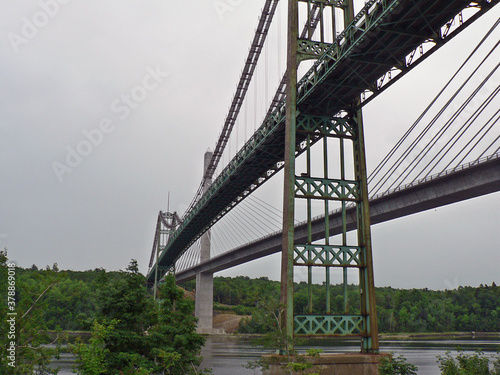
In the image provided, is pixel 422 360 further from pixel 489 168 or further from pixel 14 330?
pixel 14 330

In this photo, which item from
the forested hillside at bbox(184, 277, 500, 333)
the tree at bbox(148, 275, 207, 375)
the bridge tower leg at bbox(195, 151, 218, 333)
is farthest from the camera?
the forested hillside at bbox(184, 277, 500, 333)

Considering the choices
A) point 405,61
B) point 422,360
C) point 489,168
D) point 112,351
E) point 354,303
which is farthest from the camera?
point 354,303

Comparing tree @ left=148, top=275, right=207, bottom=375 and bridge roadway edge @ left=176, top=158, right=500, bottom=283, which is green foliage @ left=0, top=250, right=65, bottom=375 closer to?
tree @ left=148, top=275, right=207, bottom=375

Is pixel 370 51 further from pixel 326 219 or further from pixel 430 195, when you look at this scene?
pixel 430 195

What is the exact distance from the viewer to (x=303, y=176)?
22406mm

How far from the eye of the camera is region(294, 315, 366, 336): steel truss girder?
20.7 m

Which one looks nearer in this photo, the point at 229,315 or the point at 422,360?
the point at 422,360

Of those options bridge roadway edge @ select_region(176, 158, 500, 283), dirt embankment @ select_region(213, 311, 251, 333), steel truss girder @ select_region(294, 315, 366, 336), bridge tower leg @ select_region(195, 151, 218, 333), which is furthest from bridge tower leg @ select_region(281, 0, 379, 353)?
dirt embankment @ select_region(213, 311, 251, 333)

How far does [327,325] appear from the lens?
69.2ft

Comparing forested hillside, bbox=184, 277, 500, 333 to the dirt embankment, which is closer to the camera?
forested hillside, bbox=184, 277, 500, 333

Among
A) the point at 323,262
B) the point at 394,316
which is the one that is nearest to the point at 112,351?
the point at 323,262

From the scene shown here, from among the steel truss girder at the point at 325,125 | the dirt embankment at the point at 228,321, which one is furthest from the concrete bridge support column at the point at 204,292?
the steel truss girder at the point at 325,125

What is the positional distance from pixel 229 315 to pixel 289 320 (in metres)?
110

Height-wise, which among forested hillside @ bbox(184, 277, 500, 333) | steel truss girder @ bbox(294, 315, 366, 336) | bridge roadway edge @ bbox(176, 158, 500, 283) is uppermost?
bridge roadway edge @ bbox(176, 158, 500, 283)
